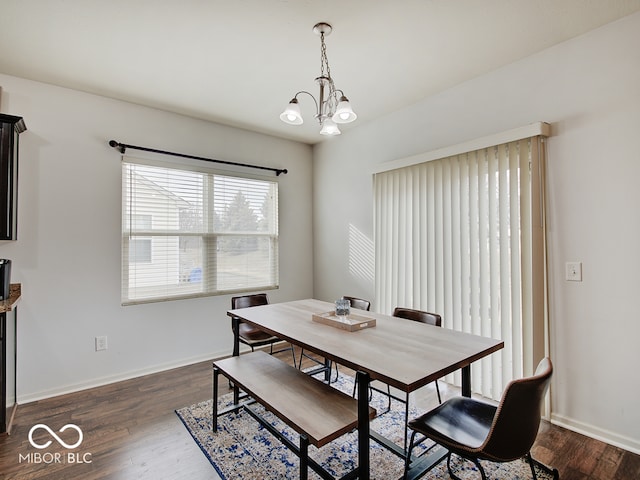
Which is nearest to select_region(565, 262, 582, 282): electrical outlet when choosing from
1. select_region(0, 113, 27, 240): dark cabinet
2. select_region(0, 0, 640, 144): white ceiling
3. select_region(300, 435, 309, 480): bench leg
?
select_region(0, 0, 640, 144): white ceiling

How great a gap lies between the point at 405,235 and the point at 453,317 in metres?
0.90

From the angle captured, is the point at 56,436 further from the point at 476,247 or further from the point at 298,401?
the point at 476,247

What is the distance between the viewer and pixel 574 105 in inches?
88.0

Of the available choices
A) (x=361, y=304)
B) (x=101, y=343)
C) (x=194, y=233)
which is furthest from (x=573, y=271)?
(x=101, y=343)

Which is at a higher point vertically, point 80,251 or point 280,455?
point 80,251

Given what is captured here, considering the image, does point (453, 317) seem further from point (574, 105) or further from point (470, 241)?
point (574, 105)

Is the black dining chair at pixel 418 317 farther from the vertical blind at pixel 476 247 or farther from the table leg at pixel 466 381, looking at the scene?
the vertical blind at pixel 476 247

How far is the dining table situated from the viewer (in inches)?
55.7

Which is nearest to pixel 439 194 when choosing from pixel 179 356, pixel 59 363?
pixel 179 356

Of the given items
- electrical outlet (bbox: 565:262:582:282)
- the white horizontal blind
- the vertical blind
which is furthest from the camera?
the white horizontal blind

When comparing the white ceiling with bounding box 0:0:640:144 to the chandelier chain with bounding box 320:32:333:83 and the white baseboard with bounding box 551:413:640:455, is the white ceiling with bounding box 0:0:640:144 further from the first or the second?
the white baseboard with bounding box 551:413:640:455

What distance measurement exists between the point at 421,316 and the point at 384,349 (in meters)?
0.86

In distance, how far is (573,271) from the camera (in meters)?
2.25

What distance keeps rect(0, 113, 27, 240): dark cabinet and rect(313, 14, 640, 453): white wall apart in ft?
12.0
